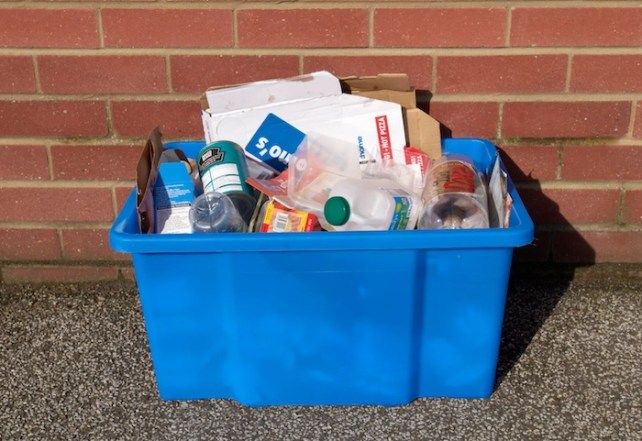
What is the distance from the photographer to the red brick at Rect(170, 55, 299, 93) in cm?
191

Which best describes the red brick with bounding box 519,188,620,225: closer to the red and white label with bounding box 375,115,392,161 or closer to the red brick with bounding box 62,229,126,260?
the red and white label with bounding box 375,115,392,161

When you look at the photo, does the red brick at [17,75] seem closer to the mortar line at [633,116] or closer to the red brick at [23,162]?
the red brick at [23,162]

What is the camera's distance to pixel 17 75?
6.39ft

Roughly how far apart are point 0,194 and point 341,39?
1.01 meters

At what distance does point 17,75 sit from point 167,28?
411 mm

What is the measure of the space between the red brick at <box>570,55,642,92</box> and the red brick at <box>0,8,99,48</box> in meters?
1.21

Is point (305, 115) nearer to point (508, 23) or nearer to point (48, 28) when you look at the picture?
point (508, 23)

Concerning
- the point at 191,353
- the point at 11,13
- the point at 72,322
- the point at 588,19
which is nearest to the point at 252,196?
the point at 191,353

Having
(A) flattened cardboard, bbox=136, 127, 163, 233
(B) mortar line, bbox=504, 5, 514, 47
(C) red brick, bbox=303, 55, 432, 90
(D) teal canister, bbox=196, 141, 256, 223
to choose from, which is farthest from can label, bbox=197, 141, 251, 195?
(B) mortar line, bbox=504, 5, 514, 47

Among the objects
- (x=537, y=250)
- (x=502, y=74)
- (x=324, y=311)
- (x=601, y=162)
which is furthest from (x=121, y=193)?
(x=601, y=162)

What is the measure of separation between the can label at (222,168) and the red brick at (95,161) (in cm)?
36

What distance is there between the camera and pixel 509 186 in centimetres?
166

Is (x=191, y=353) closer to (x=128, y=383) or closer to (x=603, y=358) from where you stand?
(x=128, y=383)

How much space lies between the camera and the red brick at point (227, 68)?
6.26ft
